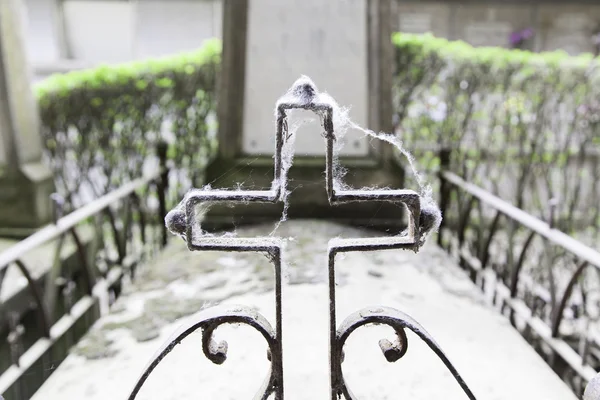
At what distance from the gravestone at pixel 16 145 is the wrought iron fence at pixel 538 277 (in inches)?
149

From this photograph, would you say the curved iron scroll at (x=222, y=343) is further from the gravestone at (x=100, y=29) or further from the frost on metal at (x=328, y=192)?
the gravestone at (x=100, y=29)

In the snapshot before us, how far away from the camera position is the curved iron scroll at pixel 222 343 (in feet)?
3.57

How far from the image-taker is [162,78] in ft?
19.1

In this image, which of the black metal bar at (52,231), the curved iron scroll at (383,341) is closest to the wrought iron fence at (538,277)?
the curved iron scroll at (383,341)

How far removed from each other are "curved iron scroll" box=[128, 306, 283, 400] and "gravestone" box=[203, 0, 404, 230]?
2936 millimetres

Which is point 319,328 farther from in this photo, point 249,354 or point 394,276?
point 394,276

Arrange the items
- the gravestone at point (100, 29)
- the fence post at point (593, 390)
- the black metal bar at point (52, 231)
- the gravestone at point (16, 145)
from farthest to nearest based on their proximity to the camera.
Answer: the gravestone at point (100, 29)
the gravestone at point (16, 145)
the black metal bar at point (52, 231)
the fence post at point (593, 390)

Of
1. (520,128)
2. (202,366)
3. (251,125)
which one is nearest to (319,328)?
(202,366)

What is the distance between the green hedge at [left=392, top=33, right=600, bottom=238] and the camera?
5.70m

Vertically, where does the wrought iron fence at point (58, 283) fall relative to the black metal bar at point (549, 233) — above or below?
below

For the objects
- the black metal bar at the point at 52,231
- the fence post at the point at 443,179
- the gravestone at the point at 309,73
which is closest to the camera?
the black metal bar at the point at 52,231

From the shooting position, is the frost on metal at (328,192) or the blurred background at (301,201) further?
the blurred background at (301,201)

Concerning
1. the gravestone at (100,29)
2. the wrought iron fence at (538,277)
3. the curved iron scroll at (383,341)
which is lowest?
the wrought iron fence at (538,277)

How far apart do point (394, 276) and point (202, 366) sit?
142cm
